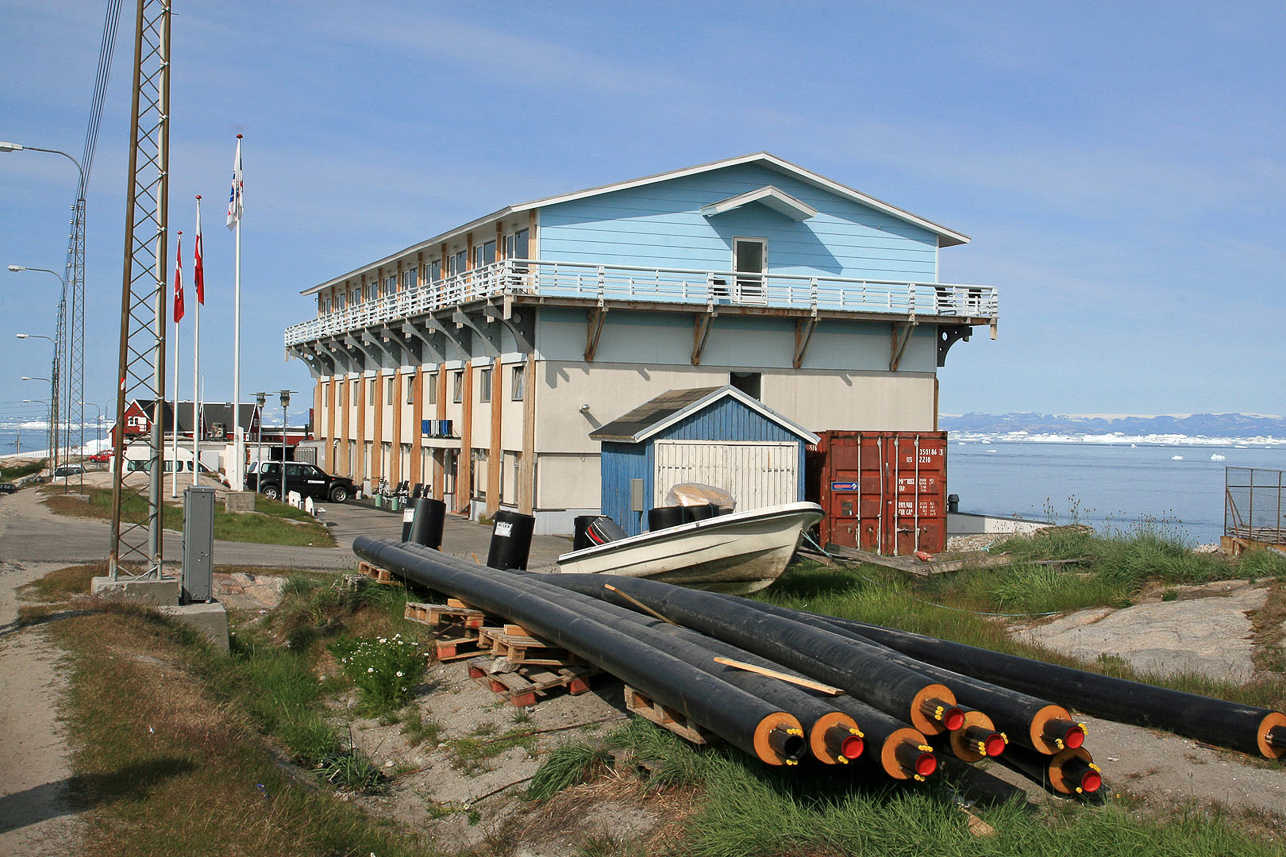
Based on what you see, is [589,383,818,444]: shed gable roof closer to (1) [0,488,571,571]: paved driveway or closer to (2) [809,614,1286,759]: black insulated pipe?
(1) [0,488,571,571]: paved driveway

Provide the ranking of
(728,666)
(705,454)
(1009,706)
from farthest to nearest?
1. (705,454)
2. (728,666)
3. (1009,706)

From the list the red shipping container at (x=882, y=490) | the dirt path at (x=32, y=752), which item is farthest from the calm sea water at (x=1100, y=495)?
the dirt path at (x=32, y=752)

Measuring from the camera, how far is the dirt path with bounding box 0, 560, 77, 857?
251 inches

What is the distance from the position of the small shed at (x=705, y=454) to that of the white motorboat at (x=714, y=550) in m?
7.70

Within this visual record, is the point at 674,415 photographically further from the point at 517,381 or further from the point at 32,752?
the point at 32,752

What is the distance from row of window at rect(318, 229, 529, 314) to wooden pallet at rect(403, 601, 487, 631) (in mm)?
19233

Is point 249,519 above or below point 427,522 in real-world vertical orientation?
below

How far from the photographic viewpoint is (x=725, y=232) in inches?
1259

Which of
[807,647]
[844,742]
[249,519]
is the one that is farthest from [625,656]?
[249,519]

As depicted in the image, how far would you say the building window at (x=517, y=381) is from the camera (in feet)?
98.7

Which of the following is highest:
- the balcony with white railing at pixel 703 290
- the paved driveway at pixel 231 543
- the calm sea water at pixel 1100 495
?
the balcony with white railing at pixel 703 290

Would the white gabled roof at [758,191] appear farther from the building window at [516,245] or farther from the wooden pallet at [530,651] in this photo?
the wooden pallet at [530,651]

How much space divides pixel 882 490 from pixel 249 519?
16935 millimetres

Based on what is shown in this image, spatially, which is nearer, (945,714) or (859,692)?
(945,714)
